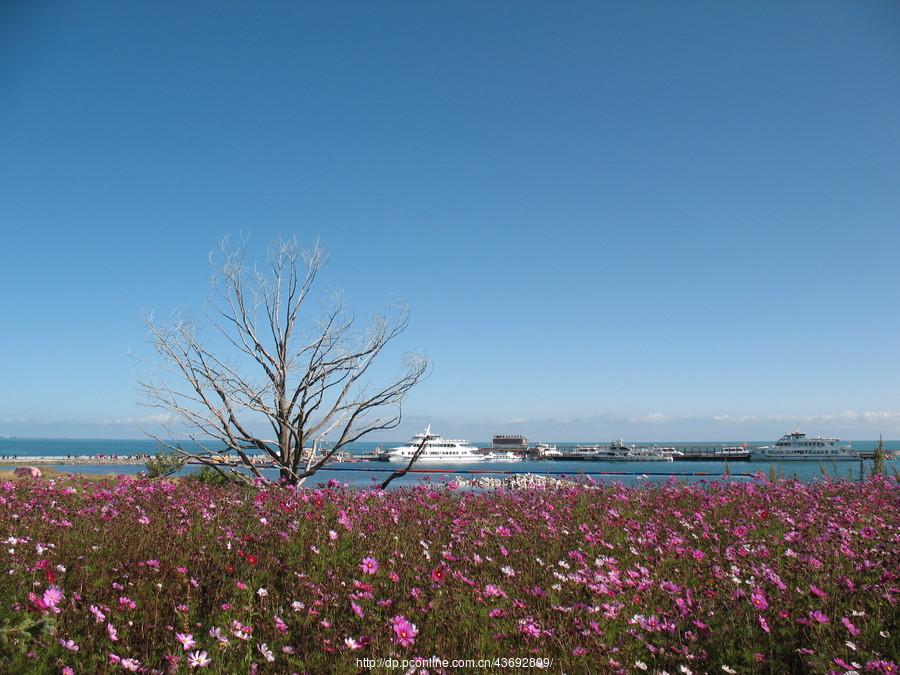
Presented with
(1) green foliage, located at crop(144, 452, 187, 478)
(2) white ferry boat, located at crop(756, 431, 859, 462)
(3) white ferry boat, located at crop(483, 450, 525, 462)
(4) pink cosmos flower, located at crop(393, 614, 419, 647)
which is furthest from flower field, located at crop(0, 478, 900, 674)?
(3) white ferry boat, located at crop(483, 450, 525, 462)

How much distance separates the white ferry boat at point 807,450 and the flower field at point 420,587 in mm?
96254

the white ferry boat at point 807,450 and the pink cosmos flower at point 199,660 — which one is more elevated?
the pink cosmos flower at point 199,660

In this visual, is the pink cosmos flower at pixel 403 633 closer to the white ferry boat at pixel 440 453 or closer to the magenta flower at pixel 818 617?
the magenta flower at pixel 818 617

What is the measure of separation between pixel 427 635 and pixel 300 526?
2272 millimetres

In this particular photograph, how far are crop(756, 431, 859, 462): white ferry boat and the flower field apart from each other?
96.3 m

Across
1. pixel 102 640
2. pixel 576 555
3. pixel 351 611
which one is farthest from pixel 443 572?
pixel 102 640

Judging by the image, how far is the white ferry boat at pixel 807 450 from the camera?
290 ft

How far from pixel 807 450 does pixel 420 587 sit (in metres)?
102

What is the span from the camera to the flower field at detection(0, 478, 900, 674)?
10.8ft

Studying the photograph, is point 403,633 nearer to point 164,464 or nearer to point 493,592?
point 493,592

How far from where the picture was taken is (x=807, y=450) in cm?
8962

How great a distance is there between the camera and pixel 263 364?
12.3m

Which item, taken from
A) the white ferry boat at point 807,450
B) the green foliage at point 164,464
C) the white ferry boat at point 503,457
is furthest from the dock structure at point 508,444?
the green foliage at point 164,464

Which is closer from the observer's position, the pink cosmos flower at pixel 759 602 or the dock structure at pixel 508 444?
the pink cosmos flower at pixel 759 602
